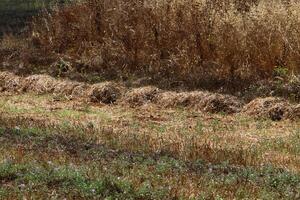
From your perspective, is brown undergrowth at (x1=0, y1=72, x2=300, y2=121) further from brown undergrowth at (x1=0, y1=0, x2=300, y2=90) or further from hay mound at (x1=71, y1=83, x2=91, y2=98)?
brown undergrowth at (x1=0, y1=0, x2=300, y2=90)

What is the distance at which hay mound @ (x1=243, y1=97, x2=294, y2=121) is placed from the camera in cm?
1206

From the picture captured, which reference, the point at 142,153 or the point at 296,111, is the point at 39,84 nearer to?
the point at 296,111

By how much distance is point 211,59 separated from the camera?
15.3 m

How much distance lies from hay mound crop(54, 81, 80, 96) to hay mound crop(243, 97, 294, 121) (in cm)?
454

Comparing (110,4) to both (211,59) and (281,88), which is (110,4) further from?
(281,88)

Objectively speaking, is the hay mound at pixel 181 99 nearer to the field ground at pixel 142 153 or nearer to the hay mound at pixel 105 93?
the field ground at pixel 142 153

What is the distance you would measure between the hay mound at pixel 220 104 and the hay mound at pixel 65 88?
3.56 metres

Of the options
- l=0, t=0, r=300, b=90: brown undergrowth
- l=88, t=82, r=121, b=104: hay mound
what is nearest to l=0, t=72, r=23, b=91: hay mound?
l=0, t=0, r=300, b=90: brown undergrowth

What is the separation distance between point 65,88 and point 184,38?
3201 millimetres

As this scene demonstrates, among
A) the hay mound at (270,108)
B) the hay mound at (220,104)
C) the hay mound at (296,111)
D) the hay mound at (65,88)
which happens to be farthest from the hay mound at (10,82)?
the hay mound at (296,111)

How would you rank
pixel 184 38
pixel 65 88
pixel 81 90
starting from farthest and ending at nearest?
pixel 184 38 < pixel 65 88 < pixel 81 90

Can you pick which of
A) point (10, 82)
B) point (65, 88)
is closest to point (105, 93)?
point (65, 88)

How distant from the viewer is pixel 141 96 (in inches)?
547

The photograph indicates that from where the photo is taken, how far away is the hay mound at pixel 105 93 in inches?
561
